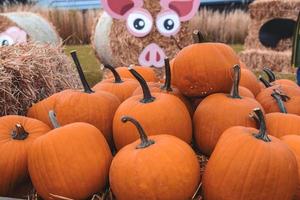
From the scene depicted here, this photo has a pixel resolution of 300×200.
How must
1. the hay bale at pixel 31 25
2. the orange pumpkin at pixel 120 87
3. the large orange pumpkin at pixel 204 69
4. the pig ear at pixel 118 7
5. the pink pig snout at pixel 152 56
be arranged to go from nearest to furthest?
the large orange pumpkin at pixel 204 69 → the orange pumpkin at pixel 120 87 → the pig ear at pixel 118 7 → the pink pig snout at pixel 152 56 → the hay bale at pixel 31 25

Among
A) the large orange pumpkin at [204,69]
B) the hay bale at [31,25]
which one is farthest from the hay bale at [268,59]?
the large orange pumpkin at [204,69]

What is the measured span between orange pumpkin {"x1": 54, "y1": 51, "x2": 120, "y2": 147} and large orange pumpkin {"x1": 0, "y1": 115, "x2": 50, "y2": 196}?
0.11m

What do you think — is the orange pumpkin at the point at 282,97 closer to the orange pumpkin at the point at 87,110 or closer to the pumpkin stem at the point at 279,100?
the pumpkin stem at the point at 279,100

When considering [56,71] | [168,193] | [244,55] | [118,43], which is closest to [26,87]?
[56,71]

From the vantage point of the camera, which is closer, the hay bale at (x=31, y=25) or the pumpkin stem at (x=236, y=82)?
the pumpkin stem at (x=236, y=82)

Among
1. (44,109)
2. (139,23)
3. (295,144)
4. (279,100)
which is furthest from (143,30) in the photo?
(295,144)

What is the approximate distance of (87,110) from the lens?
166 cm

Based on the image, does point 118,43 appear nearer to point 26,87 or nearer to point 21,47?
point 21,47

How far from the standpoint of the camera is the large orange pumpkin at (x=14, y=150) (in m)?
1.50

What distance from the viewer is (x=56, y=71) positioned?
274 cm

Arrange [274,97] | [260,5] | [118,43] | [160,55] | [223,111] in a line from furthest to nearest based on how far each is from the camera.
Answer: [260,5]
[118,43]
[160,55]
[274,97]
[223,111]

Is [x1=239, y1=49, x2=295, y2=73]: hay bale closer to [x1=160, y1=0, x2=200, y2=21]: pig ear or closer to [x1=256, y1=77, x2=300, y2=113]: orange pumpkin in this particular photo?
[x1=160, y1=0, x2=200, y2=21]: pig ear

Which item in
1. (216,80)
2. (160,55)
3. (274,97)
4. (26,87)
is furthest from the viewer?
(160,55)

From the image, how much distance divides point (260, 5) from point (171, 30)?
391 cm
